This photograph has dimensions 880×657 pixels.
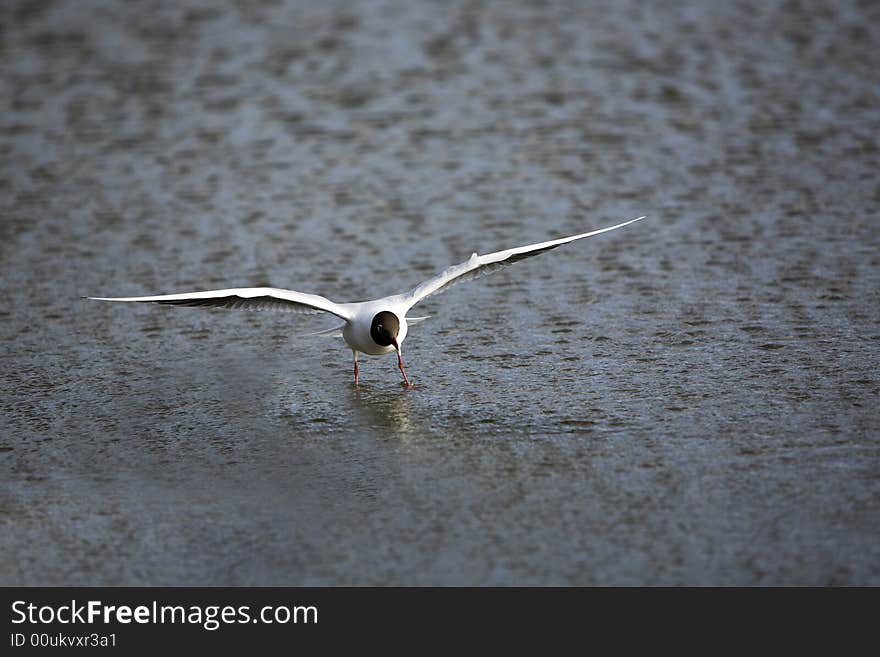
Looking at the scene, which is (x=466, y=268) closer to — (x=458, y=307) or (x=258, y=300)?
(x=258, y=300)

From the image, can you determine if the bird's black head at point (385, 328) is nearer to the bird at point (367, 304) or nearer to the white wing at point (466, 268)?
the bird at point (367, 304)

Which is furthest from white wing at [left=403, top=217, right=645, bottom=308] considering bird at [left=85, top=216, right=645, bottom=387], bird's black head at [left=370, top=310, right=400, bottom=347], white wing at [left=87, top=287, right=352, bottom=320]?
white wing at [left=87, top=287, right=352, bottom=320]

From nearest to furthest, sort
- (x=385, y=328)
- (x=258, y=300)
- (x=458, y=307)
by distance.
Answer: (x=385, y=328) < (x=258, y=300) < (x=458, y=307)

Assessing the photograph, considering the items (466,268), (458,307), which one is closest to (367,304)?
(466,268)

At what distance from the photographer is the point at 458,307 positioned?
412 inches

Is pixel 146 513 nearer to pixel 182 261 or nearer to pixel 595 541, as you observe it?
pixel 595 541

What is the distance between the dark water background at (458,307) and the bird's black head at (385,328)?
42cm

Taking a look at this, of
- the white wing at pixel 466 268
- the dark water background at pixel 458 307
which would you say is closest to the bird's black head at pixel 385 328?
the white wing at pixel 466 268

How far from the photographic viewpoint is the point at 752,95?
15555mm

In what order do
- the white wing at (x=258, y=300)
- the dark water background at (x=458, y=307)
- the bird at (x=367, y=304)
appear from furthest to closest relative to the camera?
the bird at (x=367, y=304) → the white wing at (x=258, y=300) → the dark water background at (x=458, y=307)

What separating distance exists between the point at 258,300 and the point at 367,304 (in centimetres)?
71

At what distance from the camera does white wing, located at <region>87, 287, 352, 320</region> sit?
27.3ft

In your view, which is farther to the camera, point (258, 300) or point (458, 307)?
point (458, 307)

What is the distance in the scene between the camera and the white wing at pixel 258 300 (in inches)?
328
